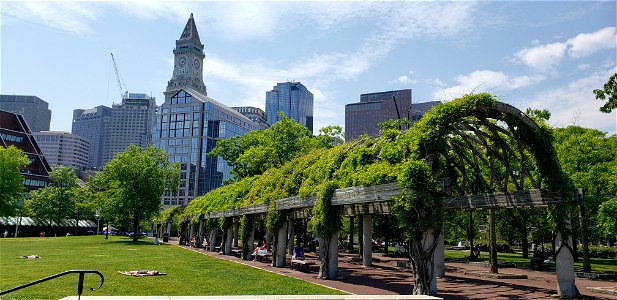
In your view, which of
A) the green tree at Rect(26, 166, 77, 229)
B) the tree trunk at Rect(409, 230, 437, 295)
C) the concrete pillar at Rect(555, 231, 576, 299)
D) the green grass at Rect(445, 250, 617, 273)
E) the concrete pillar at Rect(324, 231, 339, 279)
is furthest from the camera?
the green tree at Rect(26, 166, 77, 229)

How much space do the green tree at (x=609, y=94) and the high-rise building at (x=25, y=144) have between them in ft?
319

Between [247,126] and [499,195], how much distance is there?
16527 cm

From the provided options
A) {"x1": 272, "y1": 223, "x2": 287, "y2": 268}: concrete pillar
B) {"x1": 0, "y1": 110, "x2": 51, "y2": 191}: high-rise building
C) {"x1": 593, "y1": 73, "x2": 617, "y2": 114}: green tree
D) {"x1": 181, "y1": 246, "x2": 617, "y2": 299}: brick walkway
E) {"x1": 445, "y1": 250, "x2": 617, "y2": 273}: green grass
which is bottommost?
{"x1": 445, "y1": 250, "x2": 617, "y2": 273}: green grass

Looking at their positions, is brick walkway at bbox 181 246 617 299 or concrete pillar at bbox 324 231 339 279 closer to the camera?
brick walkway at bbox 181 246 617 299

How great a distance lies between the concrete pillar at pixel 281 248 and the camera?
2331 cm

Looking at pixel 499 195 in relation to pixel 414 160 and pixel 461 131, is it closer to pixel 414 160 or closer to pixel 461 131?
pixel 461 131

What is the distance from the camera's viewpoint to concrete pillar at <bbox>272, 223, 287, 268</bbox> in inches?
918

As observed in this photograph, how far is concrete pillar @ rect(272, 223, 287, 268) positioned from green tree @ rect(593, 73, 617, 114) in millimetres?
14954

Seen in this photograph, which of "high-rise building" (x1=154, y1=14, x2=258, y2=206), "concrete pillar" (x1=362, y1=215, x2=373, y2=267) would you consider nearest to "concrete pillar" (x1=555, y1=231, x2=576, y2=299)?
A: "concrete pillar" (x1=362, y1=215, x2=373, y2=267)

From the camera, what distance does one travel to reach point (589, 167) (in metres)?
26.6

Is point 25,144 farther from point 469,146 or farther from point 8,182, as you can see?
point 469,146

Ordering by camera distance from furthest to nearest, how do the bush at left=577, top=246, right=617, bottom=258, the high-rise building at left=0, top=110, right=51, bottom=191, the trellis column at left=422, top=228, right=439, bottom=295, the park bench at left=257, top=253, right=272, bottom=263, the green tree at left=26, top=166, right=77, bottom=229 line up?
the high-rise building at left=0, top=110, right=51, bottom=191, the green tree at left=26, top=166, right=77, bottom=229, the bush at left=577, top=246, right=617, bottom=258, the park bench at left=257, top=253, right=272, bottom=263, the trellis column at left=422, top=228, right=439, bottom=295

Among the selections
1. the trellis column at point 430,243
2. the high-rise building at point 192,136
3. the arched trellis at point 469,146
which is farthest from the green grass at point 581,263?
A: the high-rise building at point 192,136

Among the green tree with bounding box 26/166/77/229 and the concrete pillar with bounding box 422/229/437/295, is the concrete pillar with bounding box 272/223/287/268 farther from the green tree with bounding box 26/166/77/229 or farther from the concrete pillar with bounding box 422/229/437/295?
the green tree with bounding box 26/166/77/229
